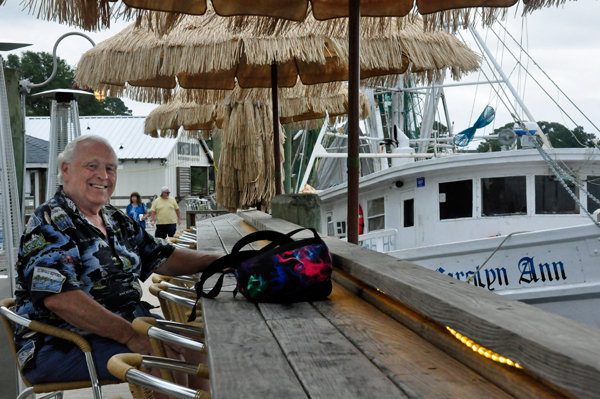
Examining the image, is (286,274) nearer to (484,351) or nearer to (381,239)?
(484,351)

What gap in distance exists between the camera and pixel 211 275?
268 centimetres

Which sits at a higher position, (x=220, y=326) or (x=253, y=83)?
(x=253, y=83)

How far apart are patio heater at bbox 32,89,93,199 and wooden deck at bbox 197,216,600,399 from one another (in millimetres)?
5239

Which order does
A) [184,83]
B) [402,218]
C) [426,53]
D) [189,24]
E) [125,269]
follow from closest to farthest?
1. [125,269]
2. [426,53]
3. [189,24]
4. [184,83]
5. [402,218]

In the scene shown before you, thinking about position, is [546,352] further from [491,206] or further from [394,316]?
[491,206]

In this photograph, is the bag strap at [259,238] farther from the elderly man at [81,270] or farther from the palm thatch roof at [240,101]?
the palm thatch roof at [240,101]

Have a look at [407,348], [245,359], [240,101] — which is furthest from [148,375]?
[240,101]

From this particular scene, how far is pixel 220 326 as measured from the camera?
1.94 m

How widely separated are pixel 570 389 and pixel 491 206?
9.82 m

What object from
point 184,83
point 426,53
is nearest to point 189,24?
point 184,83

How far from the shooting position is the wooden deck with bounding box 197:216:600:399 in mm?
1276

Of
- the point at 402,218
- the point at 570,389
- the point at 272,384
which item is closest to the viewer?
the point at 570,389

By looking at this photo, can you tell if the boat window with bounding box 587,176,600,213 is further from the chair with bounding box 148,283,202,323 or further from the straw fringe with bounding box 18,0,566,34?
the chair with bounding box 148,283,202,323

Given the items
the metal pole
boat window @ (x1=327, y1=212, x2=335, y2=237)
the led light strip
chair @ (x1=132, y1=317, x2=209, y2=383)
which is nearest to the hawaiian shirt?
chair @ (x1=132, y1=317, x2=209, y2=383)
